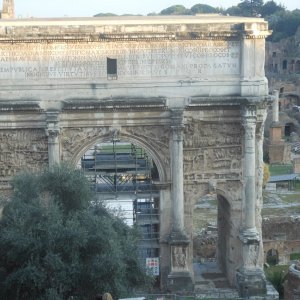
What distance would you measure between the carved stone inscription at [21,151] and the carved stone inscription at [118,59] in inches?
58.9

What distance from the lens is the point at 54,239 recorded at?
45.4ft

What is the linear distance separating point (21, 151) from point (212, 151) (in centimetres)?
510

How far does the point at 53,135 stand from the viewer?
58.4ft

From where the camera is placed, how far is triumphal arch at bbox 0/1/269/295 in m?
17.8

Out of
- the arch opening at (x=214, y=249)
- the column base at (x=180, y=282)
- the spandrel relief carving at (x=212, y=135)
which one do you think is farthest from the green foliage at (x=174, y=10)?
the column base at (x=180, y=282)

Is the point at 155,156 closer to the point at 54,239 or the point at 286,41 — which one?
the point at 54,239

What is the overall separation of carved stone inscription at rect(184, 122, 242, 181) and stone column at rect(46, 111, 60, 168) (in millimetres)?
3405

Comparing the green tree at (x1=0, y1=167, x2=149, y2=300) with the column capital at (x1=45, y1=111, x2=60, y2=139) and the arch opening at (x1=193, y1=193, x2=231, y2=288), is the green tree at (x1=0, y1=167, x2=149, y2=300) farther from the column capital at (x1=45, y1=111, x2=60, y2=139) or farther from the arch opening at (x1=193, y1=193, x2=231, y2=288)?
the arch opening at (x1=193, y1=193, x2=231, y2=288)

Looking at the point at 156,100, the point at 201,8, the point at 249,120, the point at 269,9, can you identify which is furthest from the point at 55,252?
the point at 201,8

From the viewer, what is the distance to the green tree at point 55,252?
13664 millimetres

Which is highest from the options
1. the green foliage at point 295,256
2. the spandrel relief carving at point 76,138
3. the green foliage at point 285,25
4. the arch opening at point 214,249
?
the green foliage at point 285,25

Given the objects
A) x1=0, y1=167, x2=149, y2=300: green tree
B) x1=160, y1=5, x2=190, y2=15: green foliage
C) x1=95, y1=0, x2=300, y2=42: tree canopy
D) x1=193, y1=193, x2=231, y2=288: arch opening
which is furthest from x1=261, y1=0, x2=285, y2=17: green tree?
x1=0, y1=167, x2=149, y2=300: green tree

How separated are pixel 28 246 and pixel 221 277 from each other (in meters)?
8.06

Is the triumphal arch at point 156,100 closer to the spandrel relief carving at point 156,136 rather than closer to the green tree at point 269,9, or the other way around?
the spandrel relief carving at point 156,136
